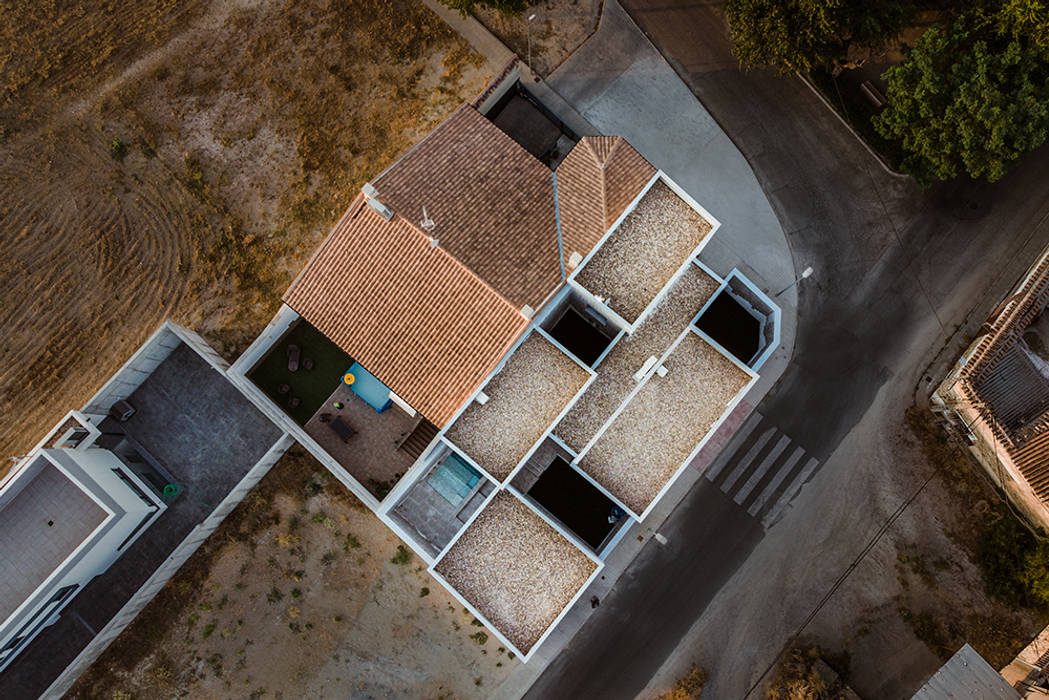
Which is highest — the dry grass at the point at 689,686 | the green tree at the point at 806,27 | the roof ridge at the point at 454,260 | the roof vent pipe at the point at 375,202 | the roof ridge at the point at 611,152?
the green tree at the point at 806,27

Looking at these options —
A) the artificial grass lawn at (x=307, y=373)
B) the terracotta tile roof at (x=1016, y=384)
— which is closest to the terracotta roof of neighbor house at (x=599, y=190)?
the artificial grass lawn at (x=307, y=373)

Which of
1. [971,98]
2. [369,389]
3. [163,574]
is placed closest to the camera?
[971,98]

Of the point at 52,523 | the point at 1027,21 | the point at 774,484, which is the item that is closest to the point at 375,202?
the point at 52,523

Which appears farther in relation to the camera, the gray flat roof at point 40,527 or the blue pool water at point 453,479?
the blue pool water at point 453,479

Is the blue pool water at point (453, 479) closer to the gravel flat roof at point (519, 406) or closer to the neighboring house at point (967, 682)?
the gravel flat roof at point (519, 406)

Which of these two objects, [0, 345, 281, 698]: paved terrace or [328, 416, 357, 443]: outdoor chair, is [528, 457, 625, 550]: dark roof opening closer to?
[328, 416, 357, 443]: outdoor chair

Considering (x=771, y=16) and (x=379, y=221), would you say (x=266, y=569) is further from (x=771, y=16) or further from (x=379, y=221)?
(x=771, y=16)

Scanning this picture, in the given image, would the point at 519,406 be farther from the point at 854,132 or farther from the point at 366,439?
the point at 854,132
